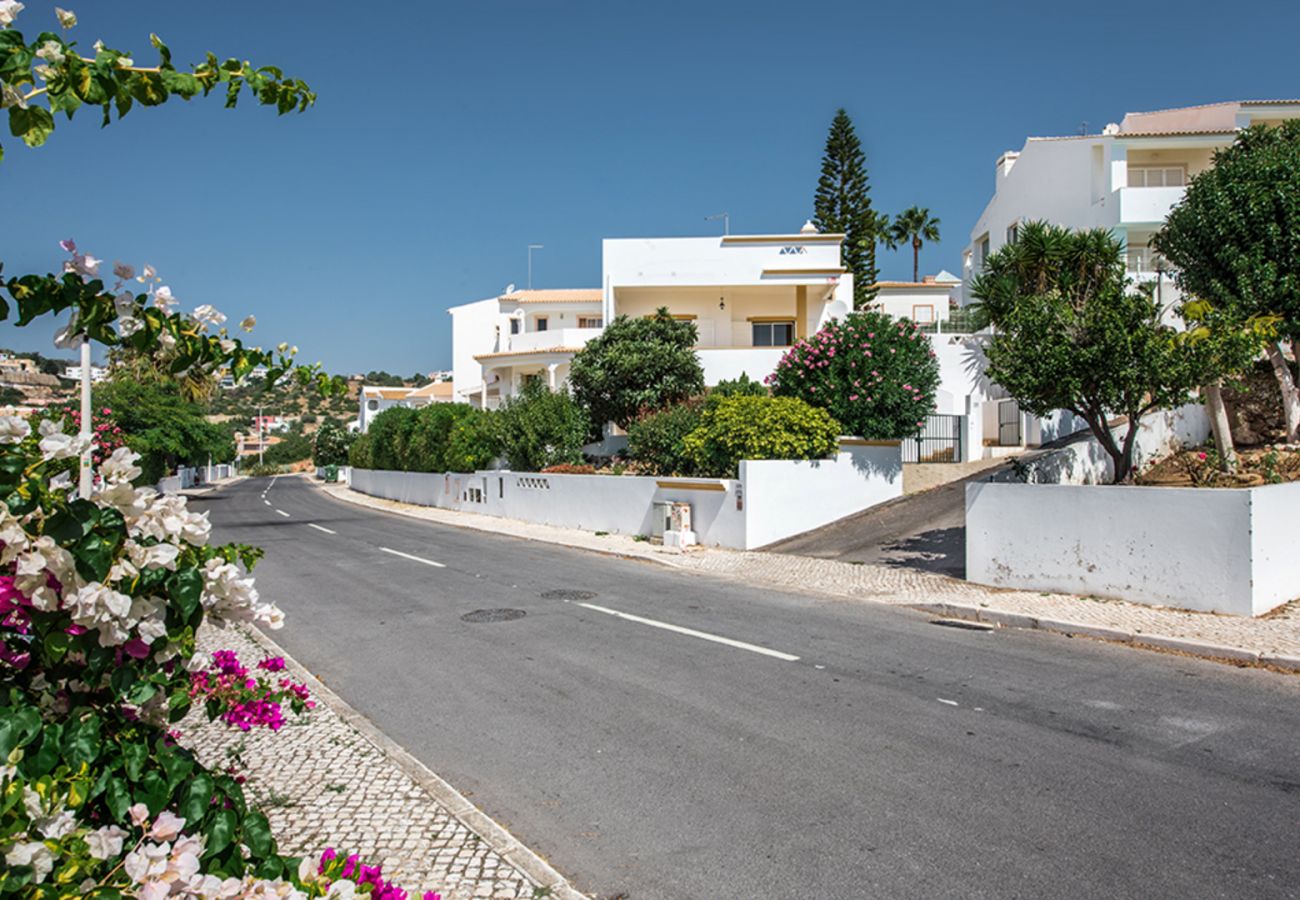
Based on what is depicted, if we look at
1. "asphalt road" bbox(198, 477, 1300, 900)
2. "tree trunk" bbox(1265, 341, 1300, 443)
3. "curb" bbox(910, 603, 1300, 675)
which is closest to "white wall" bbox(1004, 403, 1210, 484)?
"tree trunk" bbox(1265, 341, 1300, 443)

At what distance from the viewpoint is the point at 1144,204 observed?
31578 mm

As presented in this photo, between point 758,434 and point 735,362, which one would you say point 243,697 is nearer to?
point 758,434

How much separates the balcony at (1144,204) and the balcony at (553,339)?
20.0m

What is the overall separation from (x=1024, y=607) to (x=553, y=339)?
29.1 m

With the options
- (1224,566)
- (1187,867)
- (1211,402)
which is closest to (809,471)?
(1211,402)

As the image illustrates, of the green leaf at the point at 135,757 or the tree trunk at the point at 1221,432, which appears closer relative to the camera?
the green leaf at the point at 135,757

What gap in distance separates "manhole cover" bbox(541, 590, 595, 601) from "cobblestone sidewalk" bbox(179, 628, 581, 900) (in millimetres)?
6009

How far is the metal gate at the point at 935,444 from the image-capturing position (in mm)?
26156

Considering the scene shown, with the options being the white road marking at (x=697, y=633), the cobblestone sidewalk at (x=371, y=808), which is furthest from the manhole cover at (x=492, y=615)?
the cobblestone sidewalk at (x=371, y=808)

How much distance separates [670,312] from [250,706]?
31.7 meters

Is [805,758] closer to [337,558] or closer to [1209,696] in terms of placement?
[1209,696]

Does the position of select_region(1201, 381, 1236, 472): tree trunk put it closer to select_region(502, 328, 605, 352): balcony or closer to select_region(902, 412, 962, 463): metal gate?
select_region(902, 412, 962, 463): metal gate

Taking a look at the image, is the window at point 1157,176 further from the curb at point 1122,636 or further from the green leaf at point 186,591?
the green leaf at point 186,591

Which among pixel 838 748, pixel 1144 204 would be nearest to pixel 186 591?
pixel 838 748
